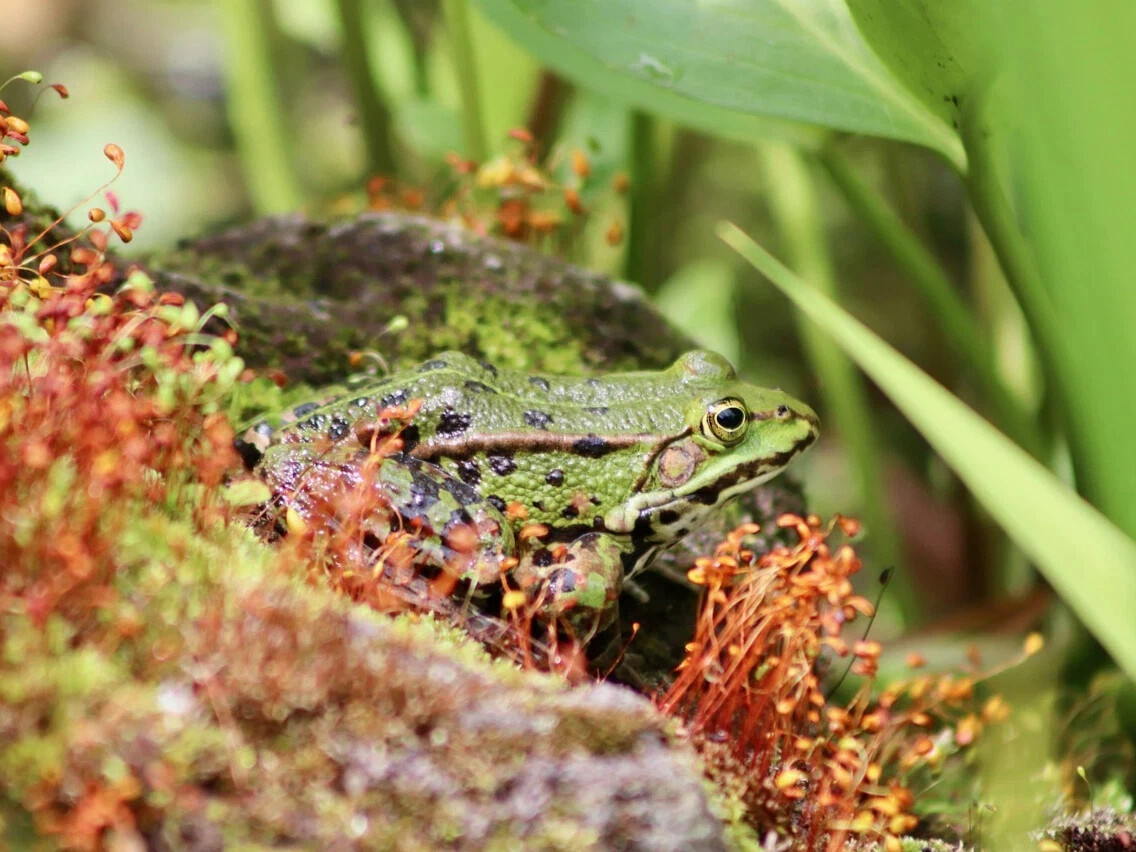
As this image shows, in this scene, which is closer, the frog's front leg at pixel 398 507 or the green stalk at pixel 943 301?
the frog's front leg at pixel 398 507

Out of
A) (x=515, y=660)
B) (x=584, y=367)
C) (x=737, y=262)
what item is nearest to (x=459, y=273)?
(x=584, y=367)

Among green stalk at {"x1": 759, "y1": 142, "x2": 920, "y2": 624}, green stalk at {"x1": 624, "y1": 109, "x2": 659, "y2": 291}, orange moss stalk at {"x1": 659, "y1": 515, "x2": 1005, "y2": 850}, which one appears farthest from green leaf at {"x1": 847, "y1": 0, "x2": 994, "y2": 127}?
green stalk at {"x1": 759, "y1": 142, "x2": 920, "y2": 624}

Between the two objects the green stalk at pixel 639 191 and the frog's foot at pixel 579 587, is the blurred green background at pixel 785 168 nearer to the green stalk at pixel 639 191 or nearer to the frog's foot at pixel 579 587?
the green stalk at pixel 639 191

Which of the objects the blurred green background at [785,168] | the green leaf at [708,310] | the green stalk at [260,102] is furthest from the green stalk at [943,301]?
the green stalk at [260,102]

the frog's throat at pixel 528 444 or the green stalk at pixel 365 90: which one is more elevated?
the green stalk at pixel 365 90

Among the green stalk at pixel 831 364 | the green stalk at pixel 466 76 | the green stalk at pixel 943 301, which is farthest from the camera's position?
the green stalk at pixel 831 364

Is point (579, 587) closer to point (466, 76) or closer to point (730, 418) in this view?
point (730, 418)

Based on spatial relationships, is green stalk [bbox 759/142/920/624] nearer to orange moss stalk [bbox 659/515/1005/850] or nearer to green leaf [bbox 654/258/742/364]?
green leaf [bbox 654/258/742/364]

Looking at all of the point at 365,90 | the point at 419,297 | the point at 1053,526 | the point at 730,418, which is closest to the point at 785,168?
the point at 365,90
